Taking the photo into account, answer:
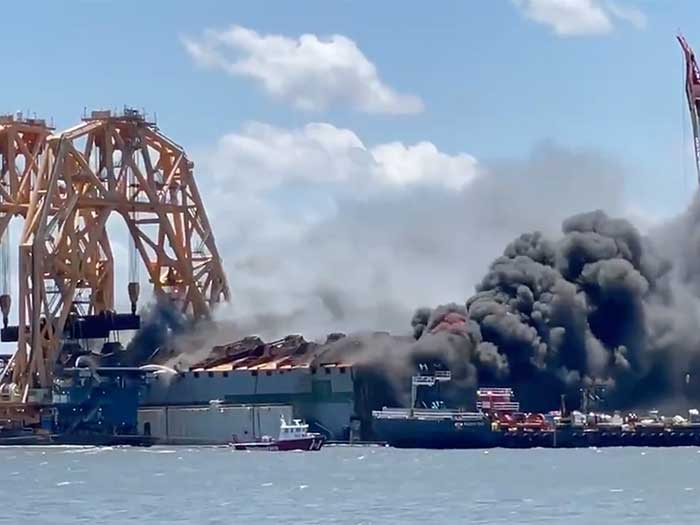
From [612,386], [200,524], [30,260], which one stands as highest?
[30,260]

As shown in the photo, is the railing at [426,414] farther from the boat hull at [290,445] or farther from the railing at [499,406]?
the boat hull at [290,445]

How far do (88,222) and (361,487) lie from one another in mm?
71272

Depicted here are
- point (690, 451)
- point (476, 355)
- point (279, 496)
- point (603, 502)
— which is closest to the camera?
point (603, 502)

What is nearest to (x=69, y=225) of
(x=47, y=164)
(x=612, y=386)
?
(x=47, y=164)

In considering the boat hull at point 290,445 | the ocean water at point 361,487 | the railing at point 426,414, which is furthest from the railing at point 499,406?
the boat hull at point 290,445

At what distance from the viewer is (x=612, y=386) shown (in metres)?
156

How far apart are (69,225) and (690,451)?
54.4 m

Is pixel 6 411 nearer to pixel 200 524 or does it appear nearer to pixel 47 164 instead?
pixel 47 164

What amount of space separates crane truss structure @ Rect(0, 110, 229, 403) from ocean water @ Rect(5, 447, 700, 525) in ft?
73.2

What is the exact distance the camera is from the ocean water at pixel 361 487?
277 feet

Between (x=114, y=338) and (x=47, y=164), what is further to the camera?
(x=114, y=338)

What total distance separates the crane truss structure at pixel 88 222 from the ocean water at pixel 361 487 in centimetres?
2230

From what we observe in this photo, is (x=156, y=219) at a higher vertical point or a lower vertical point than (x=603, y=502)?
higher

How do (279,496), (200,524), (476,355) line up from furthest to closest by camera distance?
(476,355), (279,496), (200,524)
